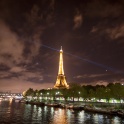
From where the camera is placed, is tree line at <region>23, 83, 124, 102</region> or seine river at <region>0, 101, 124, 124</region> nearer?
seine river at <region>0, 101, 124, 124</region>

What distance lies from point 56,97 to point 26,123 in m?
112

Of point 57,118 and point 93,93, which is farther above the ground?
point 93,93

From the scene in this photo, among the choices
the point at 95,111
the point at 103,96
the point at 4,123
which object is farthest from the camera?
the point at 103,96

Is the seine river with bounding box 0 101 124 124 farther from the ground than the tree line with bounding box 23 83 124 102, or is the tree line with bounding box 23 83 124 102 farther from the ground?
the tree line with bounding box 23 83 124 102

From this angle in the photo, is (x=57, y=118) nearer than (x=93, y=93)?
Yes

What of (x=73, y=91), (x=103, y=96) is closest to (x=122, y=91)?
(x=103, y=96)

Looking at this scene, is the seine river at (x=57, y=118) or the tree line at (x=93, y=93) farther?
the tree line at (x=93, y=93)

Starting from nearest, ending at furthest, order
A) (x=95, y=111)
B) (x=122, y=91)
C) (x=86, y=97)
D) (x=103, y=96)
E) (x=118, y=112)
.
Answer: (x=118, y=112)
(x=95, y=111)
(x=122, y=91)
(x=103, y=96)
(x=86, y=97)

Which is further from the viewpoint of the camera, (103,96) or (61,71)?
(61,71)

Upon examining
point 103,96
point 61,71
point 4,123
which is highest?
point 61,71

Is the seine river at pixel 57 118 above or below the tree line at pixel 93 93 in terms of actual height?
below

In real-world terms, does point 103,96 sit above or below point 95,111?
above

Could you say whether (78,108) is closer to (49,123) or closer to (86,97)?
(86,97)

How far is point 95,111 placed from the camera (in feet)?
276
